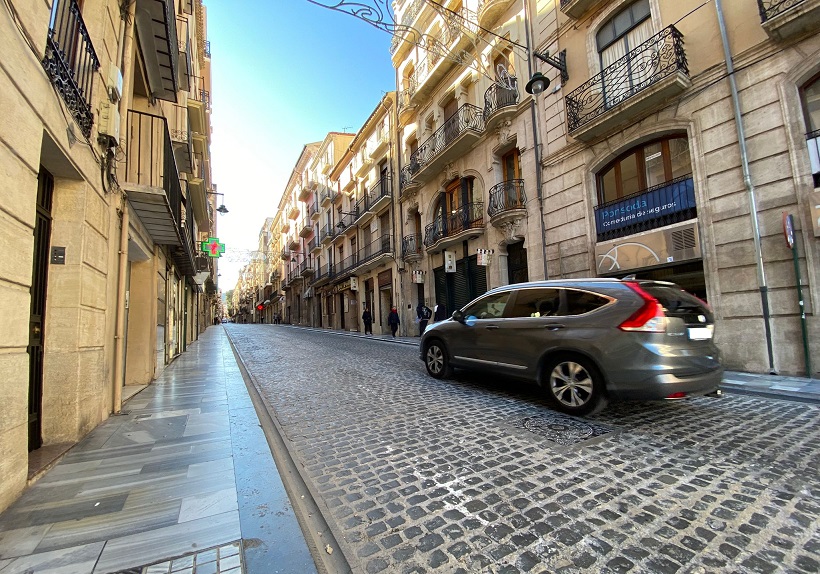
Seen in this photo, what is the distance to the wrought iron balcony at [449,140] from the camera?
14.7 metres

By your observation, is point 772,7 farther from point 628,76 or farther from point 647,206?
point 647,206

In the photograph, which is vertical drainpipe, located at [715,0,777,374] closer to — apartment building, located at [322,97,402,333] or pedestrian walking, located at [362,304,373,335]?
apartment building, located at [322,97,402,333]

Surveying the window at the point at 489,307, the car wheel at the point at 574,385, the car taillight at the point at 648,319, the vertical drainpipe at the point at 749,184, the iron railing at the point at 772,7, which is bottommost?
the car wheel at the point at 574,385

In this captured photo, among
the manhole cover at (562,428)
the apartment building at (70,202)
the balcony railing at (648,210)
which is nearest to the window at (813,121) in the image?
the balcony railing at (648,210)

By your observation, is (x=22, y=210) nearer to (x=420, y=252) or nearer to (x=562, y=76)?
(x=562, y=76)

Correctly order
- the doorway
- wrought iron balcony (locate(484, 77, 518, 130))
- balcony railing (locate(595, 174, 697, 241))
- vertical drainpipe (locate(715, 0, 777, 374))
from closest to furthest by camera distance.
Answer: the doorway → vertical drainpipe (locate(715, 0, 777, 374)) → balcony railing (locate(595, 174, 697, 241)) → wrought iron balcony (locate(484, 77, 518, 130))

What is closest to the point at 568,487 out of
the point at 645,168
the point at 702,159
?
the point at 702,159

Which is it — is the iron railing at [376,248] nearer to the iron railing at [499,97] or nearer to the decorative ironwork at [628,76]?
the iron railing at [499,97]

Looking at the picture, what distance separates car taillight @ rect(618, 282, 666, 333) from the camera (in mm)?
3887

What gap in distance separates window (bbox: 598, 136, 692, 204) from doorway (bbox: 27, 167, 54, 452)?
11150 mm

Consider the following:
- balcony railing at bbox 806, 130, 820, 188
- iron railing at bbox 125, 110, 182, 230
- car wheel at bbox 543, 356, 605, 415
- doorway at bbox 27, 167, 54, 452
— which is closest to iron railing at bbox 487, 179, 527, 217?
balcony railing at bbox 806, 130, 820, 188

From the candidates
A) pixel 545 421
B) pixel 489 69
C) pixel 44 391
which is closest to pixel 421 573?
pixel 545 421

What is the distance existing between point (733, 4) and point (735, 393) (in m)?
7.88

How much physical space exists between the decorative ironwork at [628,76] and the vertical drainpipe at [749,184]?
0.74 m
